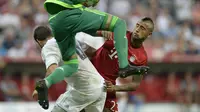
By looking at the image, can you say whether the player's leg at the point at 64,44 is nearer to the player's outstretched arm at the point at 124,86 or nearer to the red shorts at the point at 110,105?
the player's outstretched arm at the point at 124,86

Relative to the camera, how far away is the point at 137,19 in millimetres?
17000

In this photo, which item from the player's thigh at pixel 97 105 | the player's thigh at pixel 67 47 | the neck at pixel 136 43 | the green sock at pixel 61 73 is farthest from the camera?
the neck at pixel 136 43

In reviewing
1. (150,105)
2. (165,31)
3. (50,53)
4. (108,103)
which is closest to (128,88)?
(108,103)

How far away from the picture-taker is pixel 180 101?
16.3 metres

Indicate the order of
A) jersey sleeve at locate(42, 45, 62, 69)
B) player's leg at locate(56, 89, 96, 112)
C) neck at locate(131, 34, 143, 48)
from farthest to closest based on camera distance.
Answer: neck at locate(131, 34, 143, 48), player's leg at locate(56, 89, 96, 112), jersey sleeve at locate(42, 45, 62, 69)

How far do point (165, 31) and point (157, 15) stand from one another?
488mm

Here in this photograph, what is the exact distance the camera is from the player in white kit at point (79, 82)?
820cm

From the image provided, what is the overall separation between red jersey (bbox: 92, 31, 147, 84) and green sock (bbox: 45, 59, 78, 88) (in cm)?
108

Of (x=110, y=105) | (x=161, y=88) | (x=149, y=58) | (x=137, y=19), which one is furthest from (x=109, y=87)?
(x=137, y=19)

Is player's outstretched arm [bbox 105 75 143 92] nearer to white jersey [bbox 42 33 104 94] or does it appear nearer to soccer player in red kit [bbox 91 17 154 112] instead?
soccer player in red kit [bbox 91 17 154 112]

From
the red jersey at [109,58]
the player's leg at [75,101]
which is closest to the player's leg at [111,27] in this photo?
the player's leg at [75,101]

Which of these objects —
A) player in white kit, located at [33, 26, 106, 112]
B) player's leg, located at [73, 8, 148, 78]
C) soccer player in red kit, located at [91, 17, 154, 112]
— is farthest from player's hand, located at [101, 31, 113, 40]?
player's leg, located at [73, 8, 148, 78]

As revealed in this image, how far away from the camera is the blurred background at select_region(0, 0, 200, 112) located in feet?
50.0

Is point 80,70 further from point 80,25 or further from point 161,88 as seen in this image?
point 161,88
